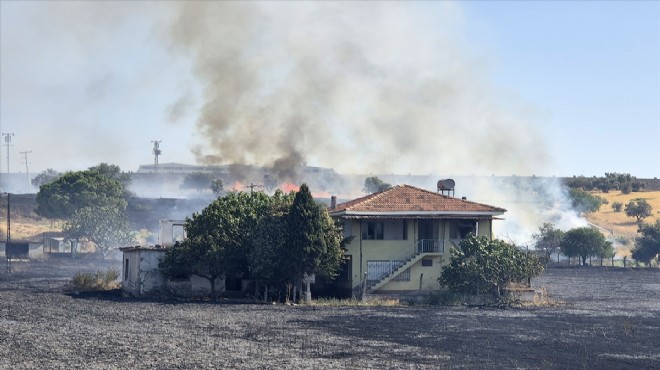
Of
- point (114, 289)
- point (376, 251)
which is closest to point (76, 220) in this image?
point (114, 289)

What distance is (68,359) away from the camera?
3600cm

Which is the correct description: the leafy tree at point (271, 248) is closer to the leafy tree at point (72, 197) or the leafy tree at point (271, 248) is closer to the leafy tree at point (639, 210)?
the leafy tree at point (72, 197)

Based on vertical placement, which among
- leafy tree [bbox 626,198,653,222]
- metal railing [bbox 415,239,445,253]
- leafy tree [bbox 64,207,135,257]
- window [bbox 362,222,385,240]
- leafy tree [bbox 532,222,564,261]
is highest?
leafy tree [bbox 626,198,653,222]

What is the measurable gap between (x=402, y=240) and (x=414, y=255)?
1.48 meters

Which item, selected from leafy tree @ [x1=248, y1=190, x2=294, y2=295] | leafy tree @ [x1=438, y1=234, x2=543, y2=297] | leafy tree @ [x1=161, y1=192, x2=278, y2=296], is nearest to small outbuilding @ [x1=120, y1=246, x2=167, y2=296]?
leafy tree @ [x1=161, y1=192, x2=278, y2=296]

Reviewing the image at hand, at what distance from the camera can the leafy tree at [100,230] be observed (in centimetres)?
13188

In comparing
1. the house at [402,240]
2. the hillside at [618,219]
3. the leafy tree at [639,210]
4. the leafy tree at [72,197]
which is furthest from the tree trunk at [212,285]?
Result: the leafy tree at [639,210]

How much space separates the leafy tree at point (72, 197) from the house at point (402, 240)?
8716cm

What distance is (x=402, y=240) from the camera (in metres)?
68.2

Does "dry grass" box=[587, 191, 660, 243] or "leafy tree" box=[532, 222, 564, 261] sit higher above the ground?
"dry grass" box=[587, 191, 660, 243]

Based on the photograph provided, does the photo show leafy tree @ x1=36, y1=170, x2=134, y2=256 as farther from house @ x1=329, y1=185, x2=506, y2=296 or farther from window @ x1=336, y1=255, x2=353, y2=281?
house @ x1=329, y1=185, x2=506, y2=296

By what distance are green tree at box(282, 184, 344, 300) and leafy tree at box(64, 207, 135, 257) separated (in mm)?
74338

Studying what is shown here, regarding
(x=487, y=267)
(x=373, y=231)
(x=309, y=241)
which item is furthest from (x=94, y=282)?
(x=487, y=267)

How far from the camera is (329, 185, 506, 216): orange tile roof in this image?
67812 mm
